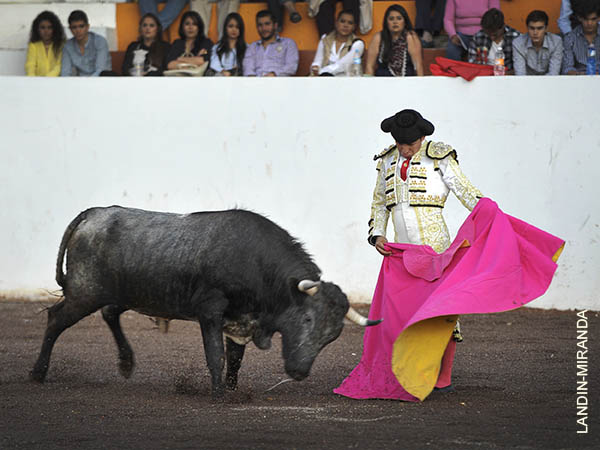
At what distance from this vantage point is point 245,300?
5.98 metres

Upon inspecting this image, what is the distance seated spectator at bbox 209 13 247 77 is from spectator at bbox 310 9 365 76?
0.78 meters

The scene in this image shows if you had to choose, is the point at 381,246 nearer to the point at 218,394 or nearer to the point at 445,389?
the point at 445,389

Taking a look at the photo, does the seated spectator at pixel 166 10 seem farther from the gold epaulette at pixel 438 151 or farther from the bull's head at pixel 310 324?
the bull's head at pixel 310 324

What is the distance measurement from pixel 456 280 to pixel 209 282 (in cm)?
144

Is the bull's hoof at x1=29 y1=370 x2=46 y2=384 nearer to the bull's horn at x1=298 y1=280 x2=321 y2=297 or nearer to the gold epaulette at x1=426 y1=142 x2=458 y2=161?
the bull's horn at x1=298 y1=280 x2=321 y2=297

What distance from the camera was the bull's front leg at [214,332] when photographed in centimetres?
593

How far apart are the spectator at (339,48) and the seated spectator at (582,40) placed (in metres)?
2.00

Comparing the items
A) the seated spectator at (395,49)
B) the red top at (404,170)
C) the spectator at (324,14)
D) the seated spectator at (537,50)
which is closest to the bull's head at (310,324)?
the red top at (404,170)

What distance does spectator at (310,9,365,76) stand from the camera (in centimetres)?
1018

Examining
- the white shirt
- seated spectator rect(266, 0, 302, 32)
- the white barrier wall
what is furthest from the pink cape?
seated spectator rect(266, 0, 302, 32)

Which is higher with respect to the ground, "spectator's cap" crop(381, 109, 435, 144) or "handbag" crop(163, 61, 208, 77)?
"handbag" crop(163, 61, 208, 77)

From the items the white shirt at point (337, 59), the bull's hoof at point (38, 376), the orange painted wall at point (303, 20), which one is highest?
the orange painted wall at point (303, 20)

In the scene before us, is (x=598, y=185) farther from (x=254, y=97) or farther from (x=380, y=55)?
(x=254, y=97)

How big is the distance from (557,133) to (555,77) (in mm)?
508
